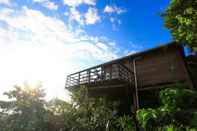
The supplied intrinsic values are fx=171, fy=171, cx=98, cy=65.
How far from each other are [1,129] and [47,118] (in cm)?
362

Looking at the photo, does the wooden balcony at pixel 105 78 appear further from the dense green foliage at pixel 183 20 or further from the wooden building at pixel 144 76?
the dense green foliage at pixel 183 20

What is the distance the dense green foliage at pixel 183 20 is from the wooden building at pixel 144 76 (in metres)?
2.02

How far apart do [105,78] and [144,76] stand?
4.01 meters

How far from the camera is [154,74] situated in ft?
54.7

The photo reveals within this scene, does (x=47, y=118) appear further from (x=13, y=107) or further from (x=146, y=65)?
(x=146, y=65)

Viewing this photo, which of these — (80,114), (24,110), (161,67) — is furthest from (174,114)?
(24,110)

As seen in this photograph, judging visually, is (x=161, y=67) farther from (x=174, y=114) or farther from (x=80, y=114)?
(x=80, y=114)

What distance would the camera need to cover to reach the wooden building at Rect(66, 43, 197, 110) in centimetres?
1529

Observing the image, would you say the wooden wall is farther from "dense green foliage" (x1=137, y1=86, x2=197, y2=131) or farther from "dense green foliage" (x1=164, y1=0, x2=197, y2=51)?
"dense green foliage" (x1=137, y1=86, x2=197, y2=131)

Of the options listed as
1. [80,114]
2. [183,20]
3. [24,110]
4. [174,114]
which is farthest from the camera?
[80,114]

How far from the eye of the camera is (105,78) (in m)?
17.1

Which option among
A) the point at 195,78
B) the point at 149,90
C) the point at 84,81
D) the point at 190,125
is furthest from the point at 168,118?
the point at 84,81

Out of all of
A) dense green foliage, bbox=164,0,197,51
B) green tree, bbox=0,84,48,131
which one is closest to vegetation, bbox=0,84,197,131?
green tree, bbox=0,84,48,131

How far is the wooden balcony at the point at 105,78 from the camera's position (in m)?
15.3
